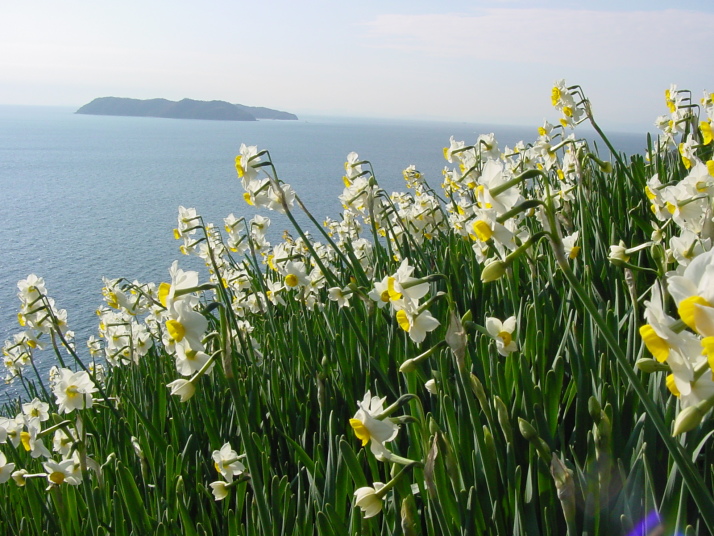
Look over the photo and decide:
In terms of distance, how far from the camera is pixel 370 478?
5.74 ft

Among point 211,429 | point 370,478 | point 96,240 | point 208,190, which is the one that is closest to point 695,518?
point 370,478

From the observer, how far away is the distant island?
3922 inches

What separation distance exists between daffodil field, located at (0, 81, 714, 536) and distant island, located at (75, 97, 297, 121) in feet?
330

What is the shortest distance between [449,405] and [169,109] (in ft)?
368

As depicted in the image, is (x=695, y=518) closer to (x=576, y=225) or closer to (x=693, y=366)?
(x=693, y=366)

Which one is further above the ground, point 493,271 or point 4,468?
point 493,271

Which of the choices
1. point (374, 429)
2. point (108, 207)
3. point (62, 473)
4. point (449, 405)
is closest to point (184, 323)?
point (374, 429)

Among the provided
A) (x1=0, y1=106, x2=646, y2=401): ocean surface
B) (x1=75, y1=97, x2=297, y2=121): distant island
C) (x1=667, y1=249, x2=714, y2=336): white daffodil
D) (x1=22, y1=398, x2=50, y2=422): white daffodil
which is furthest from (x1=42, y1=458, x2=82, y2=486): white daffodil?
(x1=75, y1=97, x2=297, y2=121): distant island

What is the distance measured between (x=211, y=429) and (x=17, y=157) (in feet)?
107

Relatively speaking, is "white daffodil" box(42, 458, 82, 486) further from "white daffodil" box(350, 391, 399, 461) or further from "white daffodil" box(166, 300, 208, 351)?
"white daffodil" box(350, 391, 399, 461)

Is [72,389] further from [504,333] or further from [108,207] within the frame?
[108,207]

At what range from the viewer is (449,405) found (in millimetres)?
1348

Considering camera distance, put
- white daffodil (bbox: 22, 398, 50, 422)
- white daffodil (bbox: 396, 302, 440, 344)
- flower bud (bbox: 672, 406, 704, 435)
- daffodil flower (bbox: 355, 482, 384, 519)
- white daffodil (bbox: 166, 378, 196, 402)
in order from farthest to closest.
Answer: white daffodil (bbox: 22, 398, 50, 422)
white daffodil (bbox: 396, 302, 440, 344)
white daffodil (bbox: 166, 378, 196, 402)
daffodil flower (bbox: 355, 482, 384, 519)
flower bud (bbox: 672, 406, 704, 435)

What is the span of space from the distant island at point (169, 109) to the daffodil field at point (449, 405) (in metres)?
100
